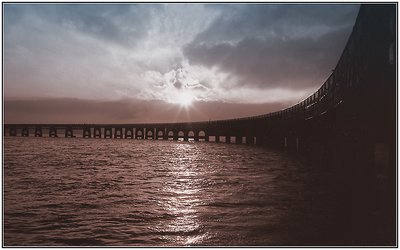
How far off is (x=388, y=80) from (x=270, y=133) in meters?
49.2

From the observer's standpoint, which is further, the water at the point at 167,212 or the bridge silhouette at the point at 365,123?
the bridge silhouette at the point at 365,123

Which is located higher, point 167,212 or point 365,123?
point 365,123

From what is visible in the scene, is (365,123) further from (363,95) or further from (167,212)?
(167,212)

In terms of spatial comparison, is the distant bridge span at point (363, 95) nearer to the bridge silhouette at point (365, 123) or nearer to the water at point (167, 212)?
the bridge silhouette at point (365, 123)

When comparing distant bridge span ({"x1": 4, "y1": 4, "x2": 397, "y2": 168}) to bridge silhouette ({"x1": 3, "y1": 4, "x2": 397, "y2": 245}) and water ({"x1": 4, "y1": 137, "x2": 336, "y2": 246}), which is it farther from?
water ({"x1": 4, "y1": 137, "x2": 336, "y2": 246})

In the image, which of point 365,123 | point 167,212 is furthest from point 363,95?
point 167,212

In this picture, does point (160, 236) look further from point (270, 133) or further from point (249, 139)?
point (249, 139)

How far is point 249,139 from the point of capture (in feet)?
294

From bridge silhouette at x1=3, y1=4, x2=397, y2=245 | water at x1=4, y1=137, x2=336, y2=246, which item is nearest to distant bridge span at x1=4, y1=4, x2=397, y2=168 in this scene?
bridge silhouette at x1=3, y1=4, x2=397, y2=245

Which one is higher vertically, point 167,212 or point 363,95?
point 363,95

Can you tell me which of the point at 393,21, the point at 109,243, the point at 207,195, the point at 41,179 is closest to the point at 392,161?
the point at 393,21

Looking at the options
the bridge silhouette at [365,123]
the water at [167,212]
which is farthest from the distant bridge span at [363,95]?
the water at [167,212]

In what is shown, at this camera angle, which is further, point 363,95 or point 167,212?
point 363,95

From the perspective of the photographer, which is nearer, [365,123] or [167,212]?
[167,212]
